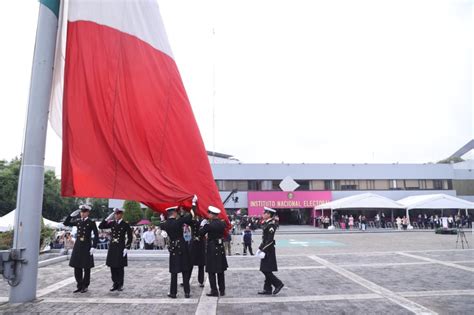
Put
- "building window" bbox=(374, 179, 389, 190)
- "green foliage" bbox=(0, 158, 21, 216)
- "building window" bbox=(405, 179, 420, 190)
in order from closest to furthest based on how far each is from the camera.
A: 1. "green foliage" bbox=(0, 158, 21, 216)
2. "building window" bbox=(374, 179, 389, 190)
3. "building window" bbox=(405, 179, 420, 190)

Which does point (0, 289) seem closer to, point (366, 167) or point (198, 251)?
point (198, 251)

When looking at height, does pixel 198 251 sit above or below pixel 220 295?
above

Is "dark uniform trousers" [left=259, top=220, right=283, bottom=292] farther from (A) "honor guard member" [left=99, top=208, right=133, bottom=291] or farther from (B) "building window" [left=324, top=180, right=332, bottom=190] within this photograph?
(B) "building window" [left=324, top=180, right=332, bottom=190]

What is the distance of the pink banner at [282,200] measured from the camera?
41906 millimetres

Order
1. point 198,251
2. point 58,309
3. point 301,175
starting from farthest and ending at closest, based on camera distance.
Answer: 1. point 301,175
2. point 198,251
3. point 58,309

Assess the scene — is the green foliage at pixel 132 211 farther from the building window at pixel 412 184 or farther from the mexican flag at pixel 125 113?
the building window at pixel 412 184

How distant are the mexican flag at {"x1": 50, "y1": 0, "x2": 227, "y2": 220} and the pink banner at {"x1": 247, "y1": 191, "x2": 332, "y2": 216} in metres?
34.7

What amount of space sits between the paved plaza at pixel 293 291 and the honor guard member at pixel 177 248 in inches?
16.7

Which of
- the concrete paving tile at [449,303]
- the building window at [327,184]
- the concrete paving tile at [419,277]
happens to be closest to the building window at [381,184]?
the building window at [327,184]

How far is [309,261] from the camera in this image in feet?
43.0

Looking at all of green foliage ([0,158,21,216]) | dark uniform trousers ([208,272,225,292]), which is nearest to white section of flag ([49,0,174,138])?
dark uniform trousers ([208,272,225,292])

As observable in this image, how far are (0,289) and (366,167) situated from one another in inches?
1687

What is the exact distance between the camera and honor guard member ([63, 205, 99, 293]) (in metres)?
7.85

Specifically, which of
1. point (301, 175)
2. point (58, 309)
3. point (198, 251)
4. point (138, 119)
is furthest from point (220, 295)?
point (301, 175)
